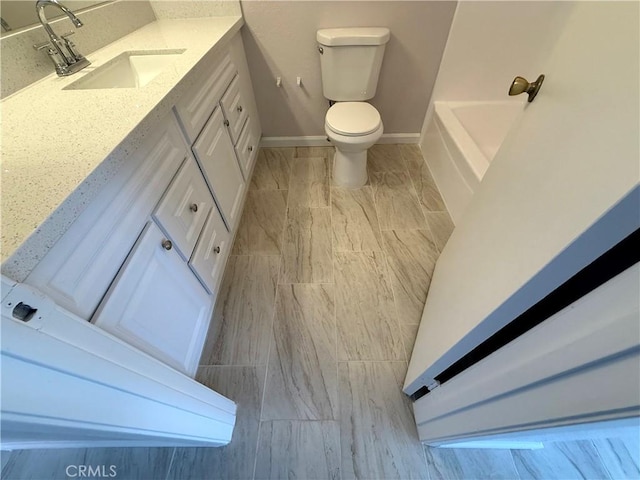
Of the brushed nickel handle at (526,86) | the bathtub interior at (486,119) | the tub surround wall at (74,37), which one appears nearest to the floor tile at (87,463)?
the tub surround wall at (74,37)

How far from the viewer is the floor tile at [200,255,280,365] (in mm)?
1140

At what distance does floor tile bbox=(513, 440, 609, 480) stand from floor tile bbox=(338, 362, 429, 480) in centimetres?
34

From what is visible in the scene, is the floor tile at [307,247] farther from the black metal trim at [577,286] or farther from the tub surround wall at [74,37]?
the tub surround wall at [74,37]

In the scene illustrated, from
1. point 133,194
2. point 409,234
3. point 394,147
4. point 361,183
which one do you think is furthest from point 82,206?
point 394,147

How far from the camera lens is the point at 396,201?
175cm

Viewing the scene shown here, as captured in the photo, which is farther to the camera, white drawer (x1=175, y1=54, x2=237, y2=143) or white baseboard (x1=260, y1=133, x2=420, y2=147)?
white baseboard (x1=260, y1=133, x2=420, y2=147)

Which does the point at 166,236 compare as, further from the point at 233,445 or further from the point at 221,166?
the point at 233,445

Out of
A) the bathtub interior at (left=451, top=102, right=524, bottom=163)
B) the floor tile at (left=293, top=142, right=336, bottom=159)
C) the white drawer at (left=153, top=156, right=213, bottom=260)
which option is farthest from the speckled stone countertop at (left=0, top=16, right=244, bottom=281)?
the bathtub interior at (left=451, top=102, right=524, bottom=163)

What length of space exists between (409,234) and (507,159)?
35.4 inches

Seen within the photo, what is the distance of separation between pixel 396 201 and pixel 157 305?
4.77ft

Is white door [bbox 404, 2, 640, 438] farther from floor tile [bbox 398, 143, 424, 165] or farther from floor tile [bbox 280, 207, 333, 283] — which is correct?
floor tile [bbox 398, 143, 424, 165]

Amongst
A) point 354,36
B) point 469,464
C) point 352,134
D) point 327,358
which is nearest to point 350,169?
point 352,134

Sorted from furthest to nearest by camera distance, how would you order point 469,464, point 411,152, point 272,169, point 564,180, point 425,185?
point 411,152, point 272,169, point 425,185, point 469,464, point 564,180

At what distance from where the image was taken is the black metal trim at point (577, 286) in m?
0.37
